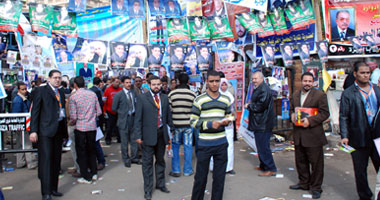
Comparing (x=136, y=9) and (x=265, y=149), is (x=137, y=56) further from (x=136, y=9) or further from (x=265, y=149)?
(x=265, y=149)

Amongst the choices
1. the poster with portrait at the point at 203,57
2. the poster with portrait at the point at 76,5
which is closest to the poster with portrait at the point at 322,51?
the poster with portrait at the point at 203,57

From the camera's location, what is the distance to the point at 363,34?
1039cm

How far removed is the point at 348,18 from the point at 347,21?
0.11 m

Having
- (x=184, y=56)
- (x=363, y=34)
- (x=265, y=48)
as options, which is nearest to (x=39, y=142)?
(x=184, y=56)

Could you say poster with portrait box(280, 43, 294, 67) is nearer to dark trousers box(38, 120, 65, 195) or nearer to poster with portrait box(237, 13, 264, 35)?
poster with portrait box(237, 13, 264, 35)

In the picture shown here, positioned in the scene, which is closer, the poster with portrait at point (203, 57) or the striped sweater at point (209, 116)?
the striped sweater at point (209, 116)

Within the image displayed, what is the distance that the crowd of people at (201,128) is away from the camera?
414 centimetres

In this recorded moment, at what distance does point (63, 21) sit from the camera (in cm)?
847

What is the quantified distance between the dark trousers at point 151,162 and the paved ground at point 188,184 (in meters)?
0.23

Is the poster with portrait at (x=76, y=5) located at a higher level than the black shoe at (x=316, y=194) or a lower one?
higher

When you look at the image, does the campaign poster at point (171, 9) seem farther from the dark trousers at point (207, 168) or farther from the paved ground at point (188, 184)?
the dark trousers at point (207, 168)

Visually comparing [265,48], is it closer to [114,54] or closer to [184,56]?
[184,56]

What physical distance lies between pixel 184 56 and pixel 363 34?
19.7 ft

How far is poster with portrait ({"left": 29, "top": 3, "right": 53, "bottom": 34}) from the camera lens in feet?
26.2
